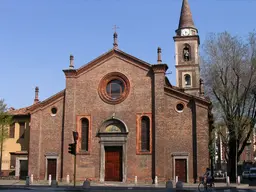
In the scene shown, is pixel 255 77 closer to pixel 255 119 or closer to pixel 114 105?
pixel 255 119

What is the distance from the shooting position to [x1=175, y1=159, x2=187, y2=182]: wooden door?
28.8 m

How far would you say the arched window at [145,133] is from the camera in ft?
97.3

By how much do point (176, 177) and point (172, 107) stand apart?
5.52m

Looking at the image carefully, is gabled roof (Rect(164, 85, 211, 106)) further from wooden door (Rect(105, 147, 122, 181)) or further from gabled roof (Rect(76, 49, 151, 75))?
wooden door (Rect(105, 147, 122, 181))

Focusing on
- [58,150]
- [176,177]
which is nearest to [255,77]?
[176,177]

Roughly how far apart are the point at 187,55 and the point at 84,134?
21.8 meters

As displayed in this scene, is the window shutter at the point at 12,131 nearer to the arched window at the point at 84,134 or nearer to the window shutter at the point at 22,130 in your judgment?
the window shutter at the point at 22,130

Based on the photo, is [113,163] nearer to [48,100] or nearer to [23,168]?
[48,100]

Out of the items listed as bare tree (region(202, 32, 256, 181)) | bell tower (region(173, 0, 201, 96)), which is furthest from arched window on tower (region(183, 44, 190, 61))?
bare tree (region(202, 32, 256, 181))

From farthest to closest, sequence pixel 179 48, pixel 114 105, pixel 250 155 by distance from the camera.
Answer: pixel 250 155
pixel 179 48
pixel 114 105

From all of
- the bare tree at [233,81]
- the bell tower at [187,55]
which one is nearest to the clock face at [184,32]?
the bell tower at [187,55]

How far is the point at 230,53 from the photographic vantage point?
30281 millimetres

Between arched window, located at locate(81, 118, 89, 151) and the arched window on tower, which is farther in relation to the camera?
the arched window on tower

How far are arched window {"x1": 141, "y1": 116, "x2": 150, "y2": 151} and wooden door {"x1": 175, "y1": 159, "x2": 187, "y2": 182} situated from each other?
2602 millimetres
